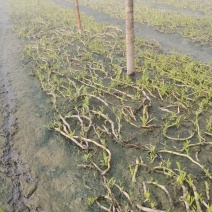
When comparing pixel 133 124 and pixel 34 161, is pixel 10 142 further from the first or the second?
pixel 133 124

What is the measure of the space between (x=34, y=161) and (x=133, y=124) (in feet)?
6.75

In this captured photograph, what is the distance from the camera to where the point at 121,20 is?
562 inches

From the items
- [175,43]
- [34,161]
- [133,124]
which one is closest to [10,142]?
[34,161]

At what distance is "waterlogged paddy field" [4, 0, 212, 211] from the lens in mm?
3750

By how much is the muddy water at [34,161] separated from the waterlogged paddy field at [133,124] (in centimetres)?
11

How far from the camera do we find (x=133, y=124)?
16.9ft

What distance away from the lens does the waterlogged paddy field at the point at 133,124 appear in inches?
148

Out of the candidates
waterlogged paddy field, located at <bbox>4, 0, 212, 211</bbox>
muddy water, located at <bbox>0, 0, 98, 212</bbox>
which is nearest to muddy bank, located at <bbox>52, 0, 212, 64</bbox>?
waterlogged paddy field, located at <bbox>4, 0, 212, 211</bbox>

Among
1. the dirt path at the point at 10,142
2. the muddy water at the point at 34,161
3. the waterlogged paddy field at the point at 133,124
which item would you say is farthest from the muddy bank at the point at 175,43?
the dirt path at the point at 10,142

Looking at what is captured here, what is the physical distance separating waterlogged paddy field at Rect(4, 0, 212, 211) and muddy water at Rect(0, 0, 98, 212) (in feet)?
0.37

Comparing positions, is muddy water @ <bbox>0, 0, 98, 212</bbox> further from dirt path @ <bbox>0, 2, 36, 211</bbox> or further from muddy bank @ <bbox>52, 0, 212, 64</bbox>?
muddy bank @ <bbox>52, 0, 212, 64</bbox>

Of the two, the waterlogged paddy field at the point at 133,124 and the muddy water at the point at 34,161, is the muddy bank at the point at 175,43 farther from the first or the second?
the muddy water at the point at 34,161

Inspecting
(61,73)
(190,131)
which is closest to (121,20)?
(61,73)

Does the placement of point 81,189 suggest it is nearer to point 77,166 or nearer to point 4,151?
point 77,166
